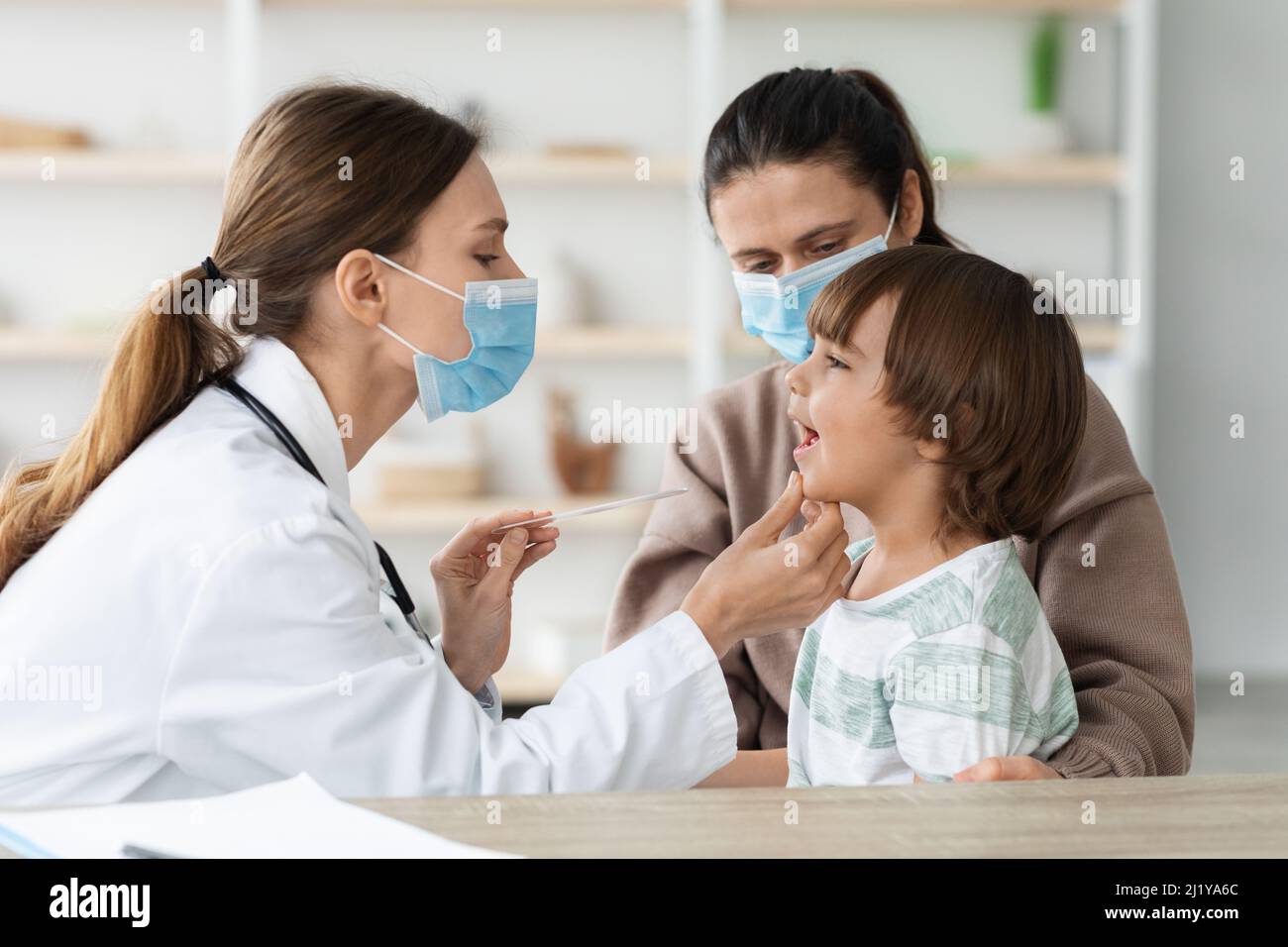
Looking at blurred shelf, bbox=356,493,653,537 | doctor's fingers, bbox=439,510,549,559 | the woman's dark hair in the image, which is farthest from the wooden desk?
blurred shelf, bbox=356,493,653,537

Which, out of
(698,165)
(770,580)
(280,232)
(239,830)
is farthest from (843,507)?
(698,165)

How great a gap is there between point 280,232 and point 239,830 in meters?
0.82

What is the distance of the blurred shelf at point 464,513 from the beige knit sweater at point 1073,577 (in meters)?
2.25

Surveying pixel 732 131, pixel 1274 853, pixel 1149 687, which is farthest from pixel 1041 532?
pixel 1274 853

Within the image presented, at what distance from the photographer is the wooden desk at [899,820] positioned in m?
0.74

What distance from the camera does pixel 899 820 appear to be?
2.60 feet

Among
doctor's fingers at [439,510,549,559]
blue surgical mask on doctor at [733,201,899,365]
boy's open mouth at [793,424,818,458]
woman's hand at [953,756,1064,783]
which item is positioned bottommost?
woman's hand at [953,756,1064,783]

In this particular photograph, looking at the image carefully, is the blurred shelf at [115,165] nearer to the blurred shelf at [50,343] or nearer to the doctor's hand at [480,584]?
the blurred shelf at [50,343]

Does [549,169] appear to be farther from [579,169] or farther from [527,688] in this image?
[527,688]

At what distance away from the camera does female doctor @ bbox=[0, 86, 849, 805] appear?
1.11 meters

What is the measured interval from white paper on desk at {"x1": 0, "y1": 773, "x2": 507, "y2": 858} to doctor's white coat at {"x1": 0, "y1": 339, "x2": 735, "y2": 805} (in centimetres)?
27

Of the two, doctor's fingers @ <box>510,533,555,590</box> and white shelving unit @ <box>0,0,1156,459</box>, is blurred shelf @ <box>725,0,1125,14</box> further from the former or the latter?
doctor's fingers @ <box>510,533,555,590</box>

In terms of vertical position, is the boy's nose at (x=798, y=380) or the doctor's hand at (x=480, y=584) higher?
the boy's nose at (x=798, y=380)

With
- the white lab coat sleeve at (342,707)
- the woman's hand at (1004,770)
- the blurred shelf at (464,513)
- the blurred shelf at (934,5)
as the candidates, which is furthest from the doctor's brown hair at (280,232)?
the blurred shelf at (934,5)
